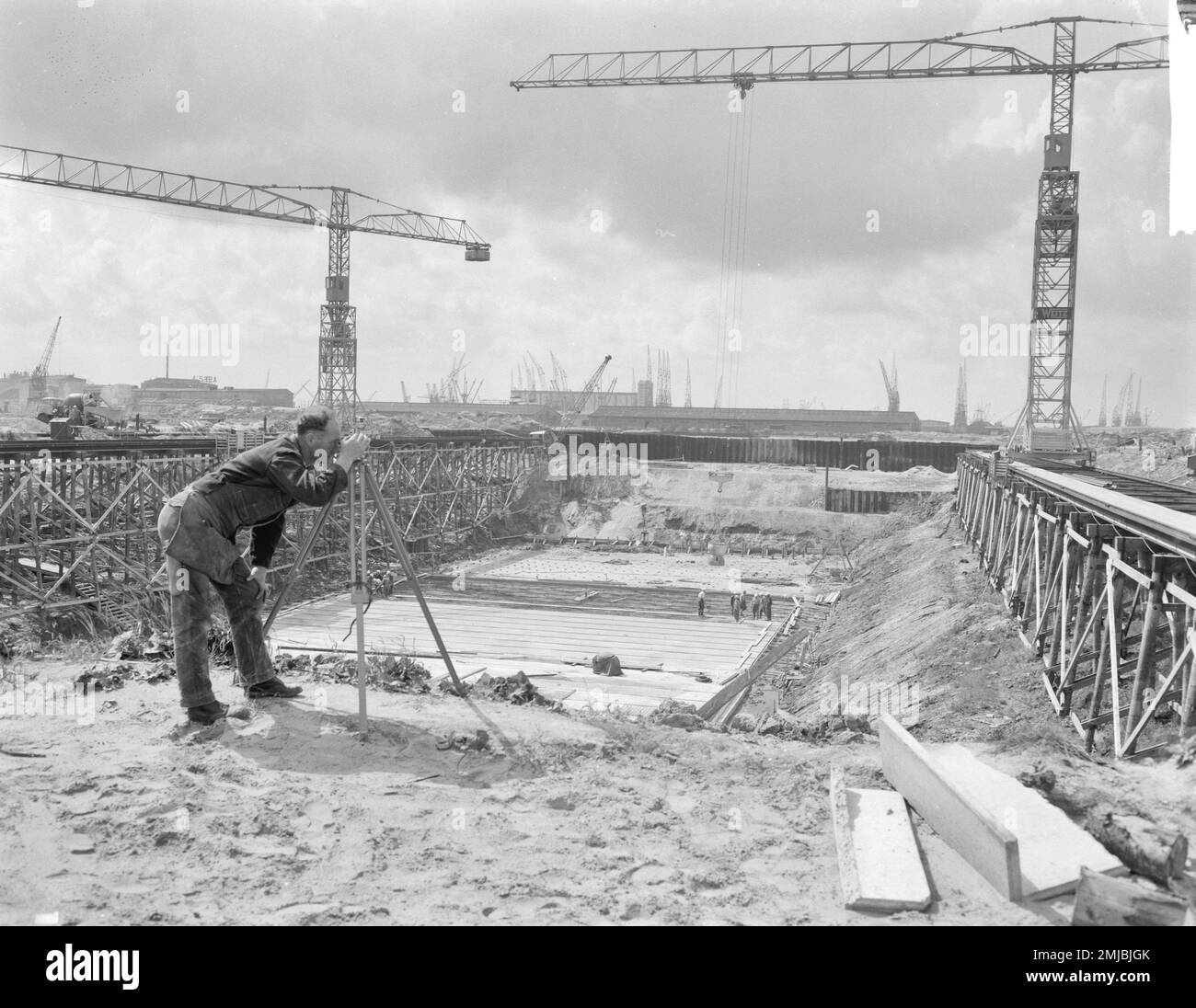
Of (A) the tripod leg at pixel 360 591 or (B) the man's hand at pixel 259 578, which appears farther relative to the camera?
(B) the man's hand at pixel 259 578

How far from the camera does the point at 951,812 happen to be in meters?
3.57

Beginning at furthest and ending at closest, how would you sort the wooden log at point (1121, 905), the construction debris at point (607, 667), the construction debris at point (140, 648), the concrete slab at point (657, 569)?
the concrete slab at point (657, 569)
the construction debris at point (607, 667)
the construction debris at point (140, 648)
the wooden log at point (1121, 905)

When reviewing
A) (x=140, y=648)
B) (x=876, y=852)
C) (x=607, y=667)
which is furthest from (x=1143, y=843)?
(x=607, y=667)

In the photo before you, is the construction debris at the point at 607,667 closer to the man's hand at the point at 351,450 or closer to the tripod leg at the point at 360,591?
the tripod leg at the point at 360,591

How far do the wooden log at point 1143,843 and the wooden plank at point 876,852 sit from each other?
2.27 ft

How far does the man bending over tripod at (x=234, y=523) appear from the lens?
4.96m

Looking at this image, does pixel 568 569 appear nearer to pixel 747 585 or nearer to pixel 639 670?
pixel 747 585

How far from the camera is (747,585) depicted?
24.4 m

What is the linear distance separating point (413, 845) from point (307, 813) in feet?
1.90

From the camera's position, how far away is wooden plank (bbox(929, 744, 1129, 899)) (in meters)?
3.20

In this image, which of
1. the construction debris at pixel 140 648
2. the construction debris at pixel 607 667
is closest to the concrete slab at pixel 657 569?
the construction debris at pixel 607 667

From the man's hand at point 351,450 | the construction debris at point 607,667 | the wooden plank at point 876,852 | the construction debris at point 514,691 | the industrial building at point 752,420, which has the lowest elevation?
the construction debris at point 607,667
